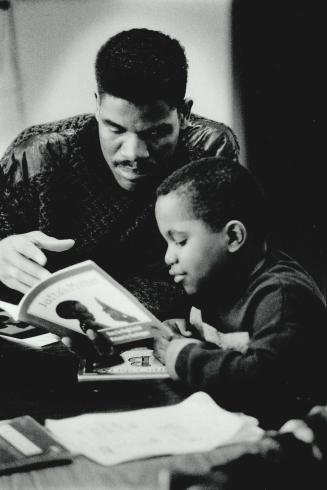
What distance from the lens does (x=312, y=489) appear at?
71cm

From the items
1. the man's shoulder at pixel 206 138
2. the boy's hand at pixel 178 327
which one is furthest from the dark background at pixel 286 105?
the boy's hand at pixel 178 327

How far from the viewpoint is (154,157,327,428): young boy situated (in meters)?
1.01

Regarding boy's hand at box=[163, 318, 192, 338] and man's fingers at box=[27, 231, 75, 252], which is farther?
man's fingers at box=[27, 231, 75, 252]

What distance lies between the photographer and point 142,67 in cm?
137

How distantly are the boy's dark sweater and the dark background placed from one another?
15.9 inches

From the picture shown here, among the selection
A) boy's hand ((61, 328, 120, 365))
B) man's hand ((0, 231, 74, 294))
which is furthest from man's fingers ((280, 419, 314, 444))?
man's hand ((0, 231, 74, 294))

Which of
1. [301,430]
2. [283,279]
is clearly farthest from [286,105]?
[301,430]

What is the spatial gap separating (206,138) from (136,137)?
0.74 ft

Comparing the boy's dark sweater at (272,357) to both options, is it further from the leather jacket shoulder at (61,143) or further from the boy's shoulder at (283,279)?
the leather jacket shoulder at (61,143)

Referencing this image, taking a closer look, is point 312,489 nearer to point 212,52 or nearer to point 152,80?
point 152,80

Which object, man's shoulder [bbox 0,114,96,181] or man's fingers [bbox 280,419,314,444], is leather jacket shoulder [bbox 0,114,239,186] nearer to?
man's shoulder [bbox 0,114,96,181]

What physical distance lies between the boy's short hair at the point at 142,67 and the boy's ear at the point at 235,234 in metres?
0.41

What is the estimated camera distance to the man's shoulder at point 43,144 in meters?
1.56

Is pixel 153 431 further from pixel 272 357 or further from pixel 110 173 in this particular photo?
pixel 110 173
